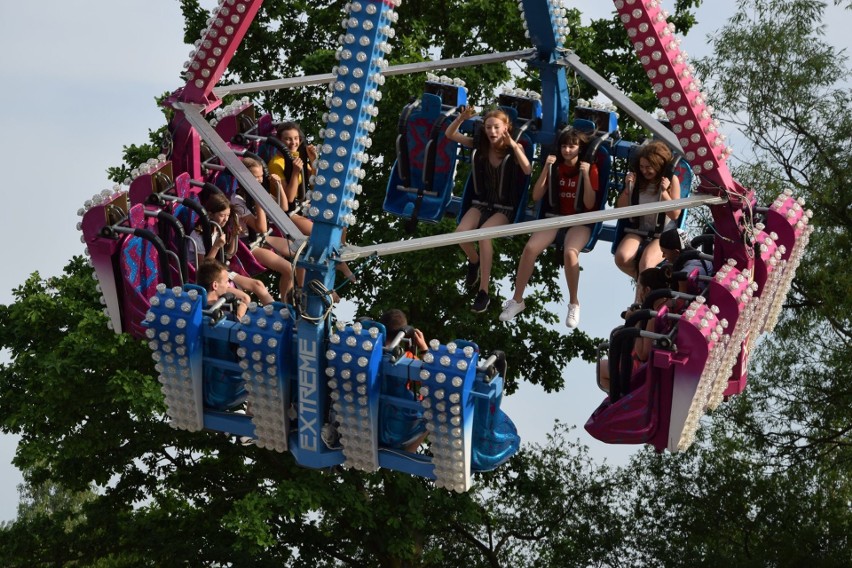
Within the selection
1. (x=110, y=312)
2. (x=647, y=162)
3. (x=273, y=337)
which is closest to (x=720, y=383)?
(x=647, y=162)

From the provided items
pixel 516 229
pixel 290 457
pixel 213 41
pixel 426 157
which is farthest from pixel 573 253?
pixel 290 457

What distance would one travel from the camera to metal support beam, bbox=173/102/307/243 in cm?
968

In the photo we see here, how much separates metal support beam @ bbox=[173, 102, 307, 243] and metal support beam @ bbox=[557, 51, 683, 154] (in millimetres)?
2308

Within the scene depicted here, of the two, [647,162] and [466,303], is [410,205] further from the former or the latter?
[466,303]

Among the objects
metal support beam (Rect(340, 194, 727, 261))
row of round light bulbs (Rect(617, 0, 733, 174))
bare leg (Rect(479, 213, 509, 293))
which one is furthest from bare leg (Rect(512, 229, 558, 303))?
row of round light bulbs (Rect(617, 0, 733, 174))

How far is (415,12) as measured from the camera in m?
23.2

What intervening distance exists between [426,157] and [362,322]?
2.87 metres

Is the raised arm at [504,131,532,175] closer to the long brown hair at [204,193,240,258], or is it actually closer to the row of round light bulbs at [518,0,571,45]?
the row of round light bulbs at [518,0,571,45]

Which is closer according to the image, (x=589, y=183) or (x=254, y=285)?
(x=254, y=285)

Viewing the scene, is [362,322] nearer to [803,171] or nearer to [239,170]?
[239,170]

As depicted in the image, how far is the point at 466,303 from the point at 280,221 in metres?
12.2

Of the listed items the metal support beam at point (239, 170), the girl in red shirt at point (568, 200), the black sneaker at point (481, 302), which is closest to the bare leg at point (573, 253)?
the girl in red shirt at point (568, 200)

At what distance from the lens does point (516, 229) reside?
32.1 feet

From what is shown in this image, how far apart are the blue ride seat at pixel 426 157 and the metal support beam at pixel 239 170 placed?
163 centimetres
